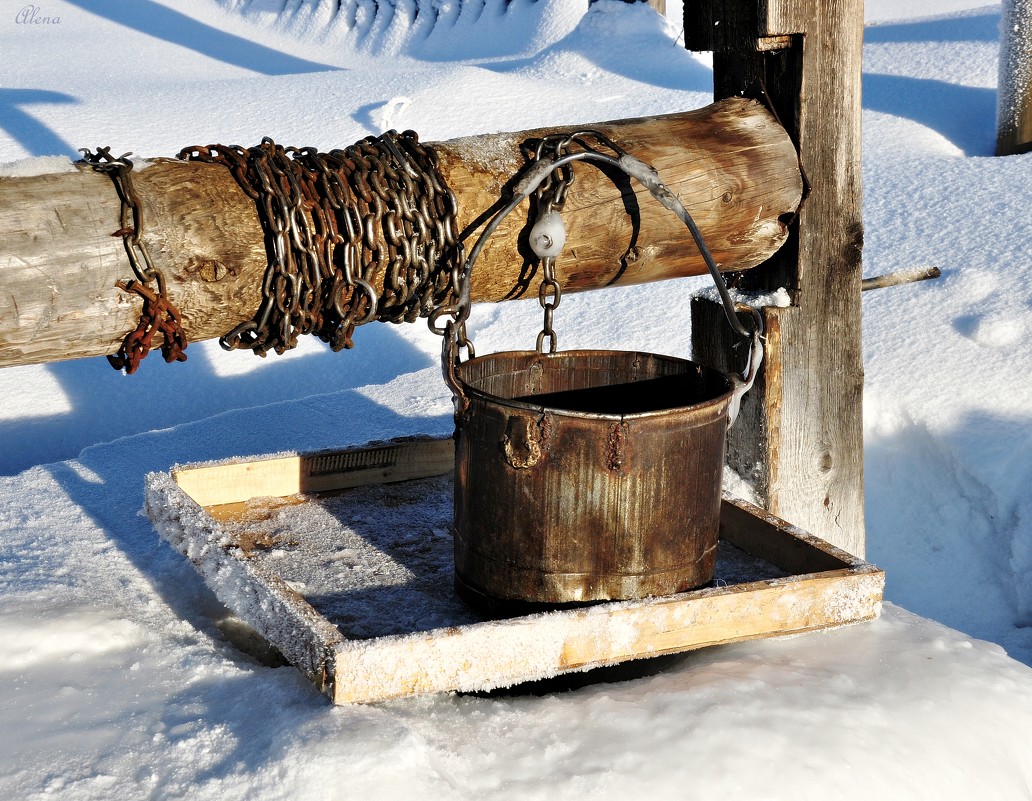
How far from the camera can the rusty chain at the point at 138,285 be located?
186cm

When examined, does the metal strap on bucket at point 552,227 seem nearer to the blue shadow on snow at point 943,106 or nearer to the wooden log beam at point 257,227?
the wooden log beam at point 257,227

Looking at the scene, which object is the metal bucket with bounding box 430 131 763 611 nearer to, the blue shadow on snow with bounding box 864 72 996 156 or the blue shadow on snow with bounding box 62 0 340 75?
the blue shadow on snow with bounding box 864 72 996 156

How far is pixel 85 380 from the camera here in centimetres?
459

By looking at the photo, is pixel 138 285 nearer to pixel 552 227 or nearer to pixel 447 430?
pixel 552 227

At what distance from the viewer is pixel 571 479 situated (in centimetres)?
199

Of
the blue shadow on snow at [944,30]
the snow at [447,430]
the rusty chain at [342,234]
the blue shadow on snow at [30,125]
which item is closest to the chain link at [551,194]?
the rusty chain at [342,234]

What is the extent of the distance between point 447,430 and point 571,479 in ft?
5.67

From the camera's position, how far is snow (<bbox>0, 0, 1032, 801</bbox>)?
1.73 meters


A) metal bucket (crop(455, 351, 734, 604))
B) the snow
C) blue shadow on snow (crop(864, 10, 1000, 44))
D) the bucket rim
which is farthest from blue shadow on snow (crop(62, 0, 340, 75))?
metal bucket (crop(455, 351, 734, 604))

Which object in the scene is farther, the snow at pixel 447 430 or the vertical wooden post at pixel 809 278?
the vertical wooden post at pixel 809 278

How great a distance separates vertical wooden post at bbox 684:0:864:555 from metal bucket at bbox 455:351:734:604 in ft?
2.12

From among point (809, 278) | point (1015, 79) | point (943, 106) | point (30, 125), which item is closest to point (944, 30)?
point (943, 106)

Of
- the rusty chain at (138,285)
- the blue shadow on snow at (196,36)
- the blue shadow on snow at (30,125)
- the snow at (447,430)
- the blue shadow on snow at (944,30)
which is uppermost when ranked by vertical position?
the blue shadow on snow at (196,36)

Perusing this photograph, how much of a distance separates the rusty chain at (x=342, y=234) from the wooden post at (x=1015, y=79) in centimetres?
395
